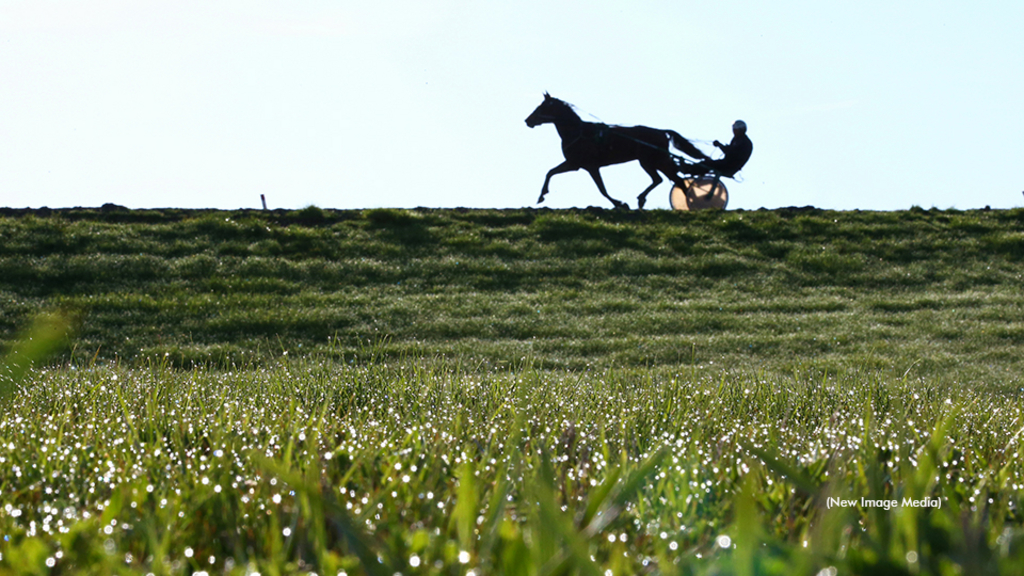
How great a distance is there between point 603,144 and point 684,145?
2.00 m

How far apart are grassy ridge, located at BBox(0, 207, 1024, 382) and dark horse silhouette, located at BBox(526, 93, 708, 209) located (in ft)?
10.4

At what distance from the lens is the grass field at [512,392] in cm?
95

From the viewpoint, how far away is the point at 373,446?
1.73 metres

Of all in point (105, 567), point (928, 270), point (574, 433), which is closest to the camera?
point (105, 567)

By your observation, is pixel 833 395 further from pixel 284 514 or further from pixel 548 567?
pixel 548 567

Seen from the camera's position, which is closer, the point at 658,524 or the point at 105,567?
the point at 105,567

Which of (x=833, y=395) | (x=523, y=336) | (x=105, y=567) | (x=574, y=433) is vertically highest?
(x=105, y=567)

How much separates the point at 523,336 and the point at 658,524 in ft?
26.5

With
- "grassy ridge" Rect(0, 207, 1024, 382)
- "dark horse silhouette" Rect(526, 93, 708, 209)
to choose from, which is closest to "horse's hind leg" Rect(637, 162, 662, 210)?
"dark horse silhouette" Rect(526, 93, 708, 209)

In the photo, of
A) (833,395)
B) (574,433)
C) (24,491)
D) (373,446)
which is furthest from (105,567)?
(833,395)

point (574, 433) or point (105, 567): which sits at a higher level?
point (105, 567)

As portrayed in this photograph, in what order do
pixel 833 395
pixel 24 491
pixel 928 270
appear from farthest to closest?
pixel 928 270 < pixel 833 395 < pixel 24 491

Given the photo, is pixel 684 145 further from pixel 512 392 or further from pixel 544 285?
pixel 512 392

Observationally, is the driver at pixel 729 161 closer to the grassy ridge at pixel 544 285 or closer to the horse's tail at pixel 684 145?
the horse's tail at pixel 684 145
